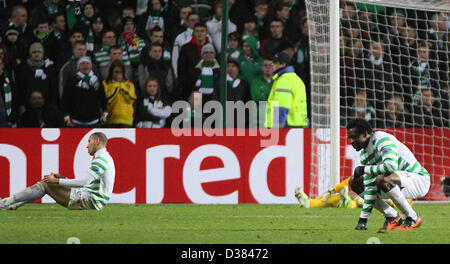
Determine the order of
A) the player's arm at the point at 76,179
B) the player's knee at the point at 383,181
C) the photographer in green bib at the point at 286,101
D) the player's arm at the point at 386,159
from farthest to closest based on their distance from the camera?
the photographer in green bib at the point at 286,101
the player's arm at the point at 76,179
the player's knee at the point at 383,181
the player's arm at the point at 386,159

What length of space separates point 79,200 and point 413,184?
3873mm

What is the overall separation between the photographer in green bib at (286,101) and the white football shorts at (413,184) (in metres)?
3.82

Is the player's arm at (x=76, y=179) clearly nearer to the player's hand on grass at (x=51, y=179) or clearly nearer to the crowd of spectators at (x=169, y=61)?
the player's hand on grass at (x=51, y=179)

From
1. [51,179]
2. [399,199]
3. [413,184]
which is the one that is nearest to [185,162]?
[51,179]

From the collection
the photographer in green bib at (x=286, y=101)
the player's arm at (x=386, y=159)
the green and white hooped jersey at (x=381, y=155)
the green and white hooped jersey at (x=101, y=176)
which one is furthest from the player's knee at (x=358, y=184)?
the photographer in green bib at (x=286, y=101)

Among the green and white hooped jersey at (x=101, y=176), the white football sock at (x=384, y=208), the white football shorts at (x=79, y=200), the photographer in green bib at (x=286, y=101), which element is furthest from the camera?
the photographer in green bib at (x=286, y=101)

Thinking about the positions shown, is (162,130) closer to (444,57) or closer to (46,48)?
(46,48)

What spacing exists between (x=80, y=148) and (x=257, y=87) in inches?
111

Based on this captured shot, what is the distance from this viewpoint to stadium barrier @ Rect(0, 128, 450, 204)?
12.3 meters

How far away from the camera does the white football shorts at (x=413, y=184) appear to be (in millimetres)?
8812

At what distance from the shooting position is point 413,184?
8.88 m

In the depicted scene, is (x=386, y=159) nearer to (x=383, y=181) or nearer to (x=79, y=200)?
(x=383, y=181)
